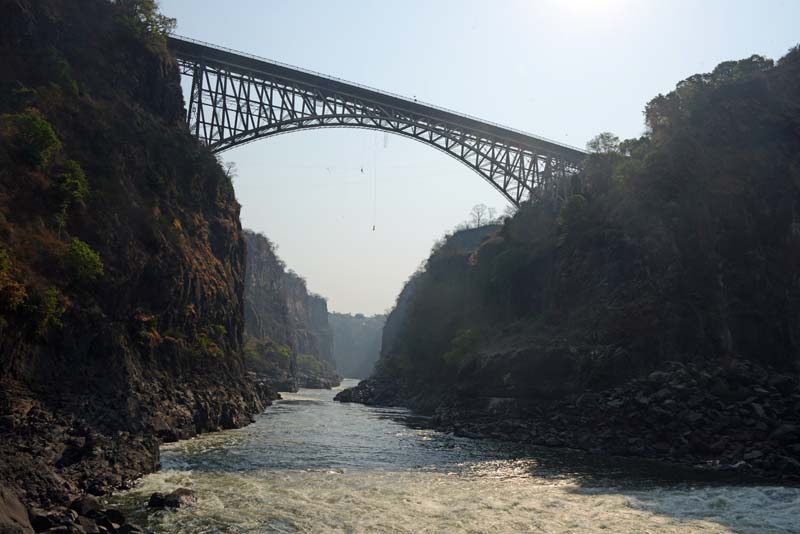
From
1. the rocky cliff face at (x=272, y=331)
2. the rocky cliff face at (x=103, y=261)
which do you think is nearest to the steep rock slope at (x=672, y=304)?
the rocky cliff face at (x=103, y=261)

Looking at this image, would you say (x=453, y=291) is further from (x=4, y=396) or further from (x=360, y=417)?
(x=4, y=396)

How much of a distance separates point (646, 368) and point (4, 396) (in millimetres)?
38437

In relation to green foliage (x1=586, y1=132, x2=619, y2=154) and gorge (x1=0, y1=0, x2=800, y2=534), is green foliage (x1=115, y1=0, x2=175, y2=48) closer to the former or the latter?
gorge (x1=0, y1=0, x2=800, y2=534)

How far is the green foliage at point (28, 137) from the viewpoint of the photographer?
33031mm

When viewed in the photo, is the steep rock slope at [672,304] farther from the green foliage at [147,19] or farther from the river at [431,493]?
the green foliage at [147,19]

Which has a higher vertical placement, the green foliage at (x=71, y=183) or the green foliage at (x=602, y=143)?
the green foliage at (x=602, y=143)

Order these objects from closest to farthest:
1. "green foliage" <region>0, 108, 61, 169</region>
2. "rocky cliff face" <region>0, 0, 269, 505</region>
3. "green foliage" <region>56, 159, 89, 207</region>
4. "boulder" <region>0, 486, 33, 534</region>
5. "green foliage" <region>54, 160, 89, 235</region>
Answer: "boulder" <region>0, 486, 33, 534</region>
"rocky cliff face" <region>0, 0, 269, 505</region>
"green foliage" <region>54, 160, 89, 235</region>
"green foliage" <region>0, 108, 61, 169</region>
"green foliage" <region>56, 159, 89, 207</region>

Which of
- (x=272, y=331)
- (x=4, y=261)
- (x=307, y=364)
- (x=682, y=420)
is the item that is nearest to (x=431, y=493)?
(x=4, y=261)

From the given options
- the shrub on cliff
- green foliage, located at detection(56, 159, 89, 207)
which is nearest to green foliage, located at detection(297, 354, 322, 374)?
the shrub on cliff

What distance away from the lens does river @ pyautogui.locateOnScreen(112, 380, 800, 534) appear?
66.7 ft

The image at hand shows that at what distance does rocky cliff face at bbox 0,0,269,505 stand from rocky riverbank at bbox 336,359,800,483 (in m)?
19.4

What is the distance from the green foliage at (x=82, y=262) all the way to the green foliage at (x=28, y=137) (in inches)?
197

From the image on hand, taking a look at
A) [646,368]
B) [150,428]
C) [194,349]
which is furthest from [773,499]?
[194,349]

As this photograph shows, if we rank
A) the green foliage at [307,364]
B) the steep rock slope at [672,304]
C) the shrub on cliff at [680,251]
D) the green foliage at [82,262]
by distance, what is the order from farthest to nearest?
the green foliage at [307,364] < the shrub on cliff at [680,251] < the steep rock slope at [672,304] < the green foliage at [82,262]
